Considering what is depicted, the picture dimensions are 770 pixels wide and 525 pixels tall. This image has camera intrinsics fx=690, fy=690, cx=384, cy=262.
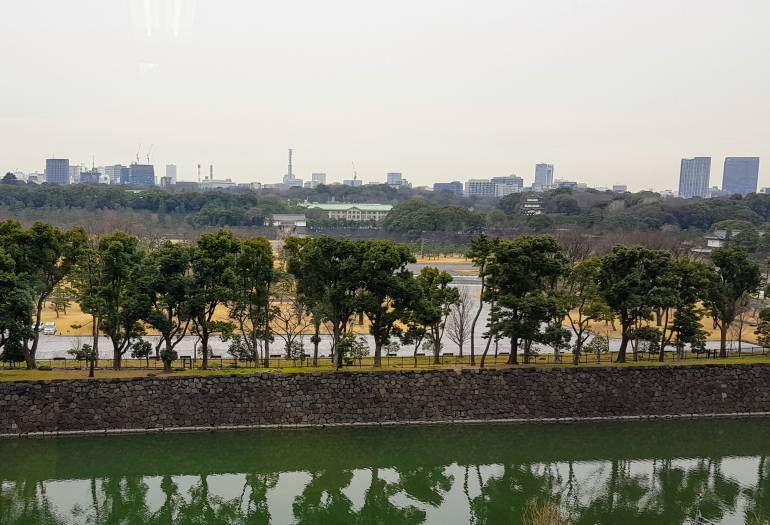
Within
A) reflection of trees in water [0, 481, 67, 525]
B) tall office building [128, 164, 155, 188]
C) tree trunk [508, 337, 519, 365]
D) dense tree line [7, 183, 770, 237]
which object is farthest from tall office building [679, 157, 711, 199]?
reflection of trees in water [0, 481, 67, 525]

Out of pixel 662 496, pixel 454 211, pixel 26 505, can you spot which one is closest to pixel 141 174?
pixel 454 211

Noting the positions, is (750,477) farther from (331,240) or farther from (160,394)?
(160,394)

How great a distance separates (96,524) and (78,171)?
168 meters

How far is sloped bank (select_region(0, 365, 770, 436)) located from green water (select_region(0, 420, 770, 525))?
44 cm

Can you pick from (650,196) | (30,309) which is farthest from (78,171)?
(30,309)

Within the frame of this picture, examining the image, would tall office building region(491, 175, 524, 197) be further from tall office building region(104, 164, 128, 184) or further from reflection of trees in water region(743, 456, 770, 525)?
reflection of trees in water region(743, 456, 770, 525)

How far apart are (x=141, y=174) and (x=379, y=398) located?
15998cm

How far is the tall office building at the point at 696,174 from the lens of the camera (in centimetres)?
17012

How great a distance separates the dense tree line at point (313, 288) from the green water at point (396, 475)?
2.76m

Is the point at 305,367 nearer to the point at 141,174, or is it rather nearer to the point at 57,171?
the point at 57,171

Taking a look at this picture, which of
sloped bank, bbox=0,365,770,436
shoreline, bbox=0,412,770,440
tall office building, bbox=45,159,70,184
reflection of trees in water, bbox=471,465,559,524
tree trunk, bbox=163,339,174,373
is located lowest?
reflection of trees in water, bbox=471,465,559,524

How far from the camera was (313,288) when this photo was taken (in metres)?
20.1

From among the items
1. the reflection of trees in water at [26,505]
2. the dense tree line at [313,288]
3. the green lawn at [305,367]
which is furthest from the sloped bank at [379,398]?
the reflection of trees in water at [26,505]

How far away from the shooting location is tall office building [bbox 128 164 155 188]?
165 meters
